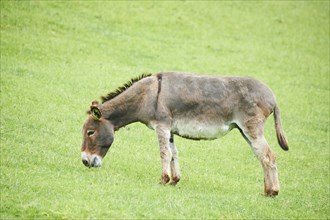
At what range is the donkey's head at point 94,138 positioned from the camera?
1340cm

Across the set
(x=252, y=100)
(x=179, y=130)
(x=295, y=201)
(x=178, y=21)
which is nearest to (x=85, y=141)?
(x=179, y=130)

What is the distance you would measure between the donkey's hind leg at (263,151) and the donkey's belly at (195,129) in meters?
0.81

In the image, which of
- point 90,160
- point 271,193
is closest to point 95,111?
point 90,160

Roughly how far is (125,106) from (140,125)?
743cm

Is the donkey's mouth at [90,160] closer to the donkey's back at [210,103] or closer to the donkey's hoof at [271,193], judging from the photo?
the donkey's back at [210,103]

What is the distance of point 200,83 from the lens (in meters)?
14.0

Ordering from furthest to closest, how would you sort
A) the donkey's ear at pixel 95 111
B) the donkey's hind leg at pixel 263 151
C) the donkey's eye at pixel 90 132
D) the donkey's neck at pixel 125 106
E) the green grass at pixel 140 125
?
1. the donkey's neck at pixel 125 106
2. the donkey's hind leg at pixel 263 151
3. the donkey's eye at pixel 90 132
4. the donkey's ear at pixel 95 111
5. the green grass at pixel 140 125

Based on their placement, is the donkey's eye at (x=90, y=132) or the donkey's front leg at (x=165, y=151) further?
the donkey's eye at (x=90, y=132)

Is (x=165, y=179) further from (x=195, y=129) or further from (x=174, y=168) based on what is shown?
(x=195, y=129)

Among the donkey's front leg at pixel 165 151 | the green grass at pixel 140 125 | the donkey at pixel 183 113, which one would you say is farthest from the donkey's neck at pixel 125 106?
the green grass at pixel 140 125

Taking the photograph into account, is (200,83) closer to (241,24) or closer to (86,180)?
(86,180)

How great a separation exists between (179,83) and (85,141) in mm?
2798

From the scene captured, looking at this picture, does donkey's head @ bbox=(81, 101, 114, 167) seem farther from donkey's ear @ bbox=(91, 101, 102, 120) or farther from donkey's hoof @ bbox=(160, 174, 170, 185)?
donkey's hoof @ bbox=(160, 174, 170, 185)

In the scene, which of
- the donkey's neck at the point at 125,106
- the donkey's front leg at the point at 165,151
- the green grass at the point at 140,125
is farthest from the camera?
the donkey's neck at the point at 125,106
